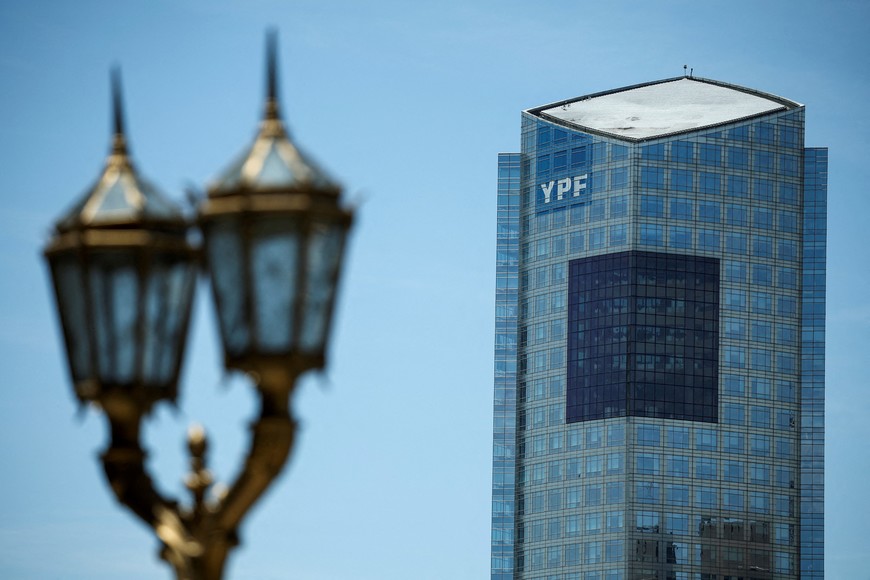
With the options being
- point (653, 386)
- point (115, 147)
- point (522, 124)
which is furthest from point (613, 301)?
point (115, 147)

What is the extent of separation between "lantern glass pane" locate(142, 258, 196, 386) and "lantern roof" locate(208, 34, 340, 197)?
65 cm

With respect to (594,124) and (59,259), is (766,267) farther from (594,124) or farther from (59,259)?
(59,259)

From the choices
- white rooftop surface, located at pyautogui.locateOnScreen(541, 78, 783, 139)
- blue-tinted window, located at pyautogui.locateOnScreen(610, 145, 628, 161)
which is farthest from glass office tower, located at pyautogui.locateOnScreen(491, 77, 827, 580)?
white rooftop surface, located at pyautogui.locateOnScreen(541, 78, 783, 139)

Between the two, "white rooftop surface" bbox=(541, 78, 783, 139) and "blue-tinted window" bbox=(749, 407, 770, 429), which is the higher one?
"white rooftop surface" bbox=(541, 78, 783, 139)

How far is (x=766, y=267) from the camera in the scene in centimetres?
18888

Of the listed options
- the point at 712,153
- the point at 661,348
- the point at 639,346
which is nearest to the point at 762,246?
the point at 712,153

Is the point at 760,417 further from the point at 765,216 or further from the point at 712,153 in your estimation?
the point at 712,153

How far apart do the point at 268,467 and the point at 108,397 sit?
105 cm

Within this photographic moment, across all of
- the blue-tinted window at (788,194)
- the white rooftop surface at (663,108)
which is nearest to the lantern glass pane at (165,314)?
the white rooftop surface at (663,108)

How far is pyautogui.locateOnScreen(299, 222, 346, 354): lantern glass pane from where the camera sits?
10664 mm

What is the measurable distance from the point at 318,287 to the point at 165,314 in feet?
3.49

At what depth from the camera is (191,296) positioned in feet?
37.4

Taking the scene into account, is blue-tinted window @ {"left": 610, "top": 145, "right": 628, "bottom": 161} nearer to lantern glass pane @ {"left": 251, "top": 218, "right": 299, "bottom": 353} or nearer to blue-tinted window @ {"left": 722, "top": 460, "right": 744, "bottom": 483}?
blue-tinted window @ {"left": 722, "top": 460, "right": 744, "bottom": 483}

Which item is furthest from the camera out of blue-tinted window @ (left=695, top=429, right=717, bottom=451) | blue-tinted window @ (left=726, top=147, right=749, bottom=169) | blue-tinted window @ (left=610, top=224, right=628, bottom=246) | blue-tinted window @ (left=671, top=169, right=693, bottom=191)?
blue-tinted window @ (left=726, top=147, right=749, bottom=169)
